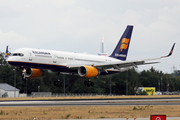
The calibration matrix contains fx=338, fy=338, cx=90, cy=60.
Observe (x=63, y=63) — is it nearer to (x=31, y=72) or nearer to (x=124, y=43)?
(x=31, y=72)

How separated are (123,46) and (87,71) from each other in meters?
17.0

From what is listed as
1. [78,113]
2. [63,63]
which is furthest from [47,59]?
[78,113]

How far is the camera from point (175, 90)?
456 ft

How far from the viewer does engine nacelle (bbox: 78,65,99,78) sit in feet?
197

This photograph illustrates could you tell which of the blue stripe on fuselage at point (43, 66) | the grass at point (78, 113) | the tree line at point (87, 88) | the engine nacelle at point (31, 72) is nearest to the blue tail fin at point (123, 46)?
the tree line at point (87, 88)

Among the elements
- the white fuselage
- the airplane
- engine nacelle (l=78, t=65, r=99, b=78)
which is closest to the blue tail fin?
the airplane

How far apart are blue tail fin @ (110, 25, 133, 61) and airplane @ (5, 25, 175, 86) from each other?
1.04 meters

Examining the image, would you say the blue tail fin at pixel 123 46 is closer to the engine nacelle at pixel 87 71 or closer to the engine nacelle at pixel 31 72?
the engine nacelle at pixel 87 71

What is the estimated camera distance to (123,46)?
2913 inches

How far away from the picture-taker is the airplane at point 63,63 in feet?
181

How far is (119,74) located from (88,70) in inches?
673

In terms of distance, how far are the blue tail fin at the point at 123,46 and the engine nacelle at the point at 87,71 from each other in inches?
480

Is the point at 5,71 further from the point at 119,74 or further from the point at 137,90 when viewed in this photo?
the point at 119,74

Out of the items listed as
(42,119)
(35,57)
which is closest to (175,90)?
(35,57)
